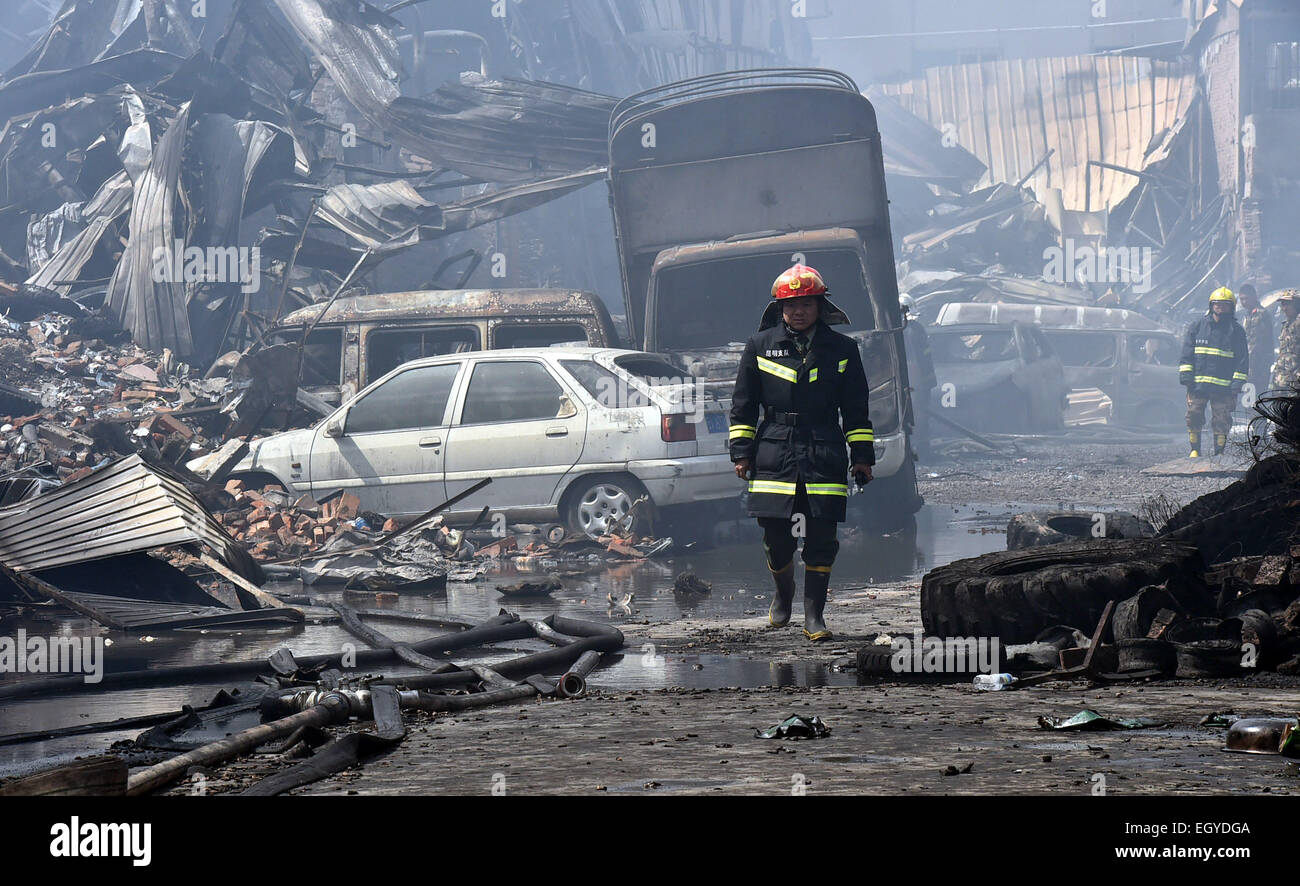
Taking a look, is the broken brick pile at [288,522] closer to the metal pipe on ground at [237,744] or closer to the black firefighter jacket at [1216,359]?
the metal pipe on ground at [237,744]

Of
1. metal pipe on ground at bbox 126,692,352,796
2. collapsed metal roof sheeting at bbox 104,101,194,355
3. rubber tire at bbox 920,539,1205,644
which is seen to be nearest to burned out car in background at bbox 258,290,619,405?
collapsed metal roof sheeting at bbox 104,101,194,355

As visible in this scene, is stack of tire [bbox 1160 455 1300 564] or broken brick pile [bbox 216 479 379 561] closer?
stack of tire [bbox 1160 455 1300 564]

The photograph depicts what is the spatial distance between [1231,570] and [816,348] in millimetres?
2181

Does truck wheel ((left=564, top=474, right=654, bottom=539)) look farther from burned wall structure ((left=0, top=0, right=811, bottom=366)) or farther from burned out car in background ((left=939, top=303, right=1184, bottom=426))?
burned out car in background ((left=939, top=303, right=1184, bottom=426))

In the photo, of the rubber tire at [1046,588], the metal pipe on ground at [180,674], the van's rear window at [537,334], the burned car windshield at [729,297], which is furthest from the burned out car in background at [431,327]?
the rubber tire at [1046,588]

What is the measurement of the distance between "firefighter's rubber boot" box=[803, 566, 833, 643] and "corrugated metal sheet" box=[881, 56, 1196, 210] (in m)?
31.4

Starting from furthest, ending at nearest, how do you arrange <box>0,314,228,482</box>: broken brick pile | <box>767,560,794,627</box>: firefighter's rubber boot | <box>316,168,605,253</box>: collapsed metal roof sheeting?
<box>316,168,605,253</box>: collapsed metal roof sheeting, <box>0,314,228,482</box>: broken brick pile, <box>767,560,794,627</box>: firefighter's rubber boot

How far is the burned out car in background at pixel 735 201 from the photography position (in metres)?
12.1

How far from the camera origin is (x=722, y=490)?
9922 millimetres

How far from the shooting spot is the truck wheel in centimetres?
998

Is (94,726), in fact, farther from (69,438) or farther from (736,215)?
(736,215)

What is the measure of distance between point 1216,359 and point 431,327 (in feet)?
31.8

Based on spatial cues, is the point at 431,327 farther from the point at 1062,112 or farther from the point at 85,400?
the point at 1062,112

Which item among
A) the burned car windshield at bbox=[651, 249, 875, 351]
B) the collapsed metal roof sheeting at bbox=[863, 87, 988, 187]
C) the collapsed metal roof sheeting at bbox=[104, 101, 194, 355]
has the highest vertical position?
the collapsed metal roof sheeting at bbox=[863, 87, 988, 187]
